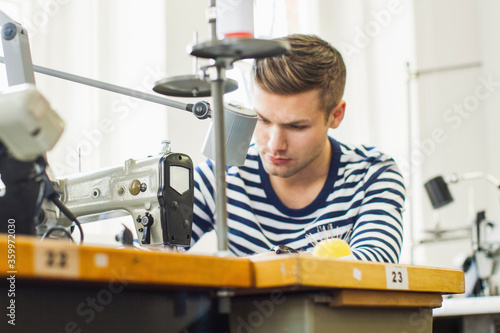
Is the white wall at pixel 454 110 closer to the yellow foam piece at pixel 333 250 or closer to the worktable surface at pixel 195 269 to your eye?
the yellow foam piece at pixel 333 250

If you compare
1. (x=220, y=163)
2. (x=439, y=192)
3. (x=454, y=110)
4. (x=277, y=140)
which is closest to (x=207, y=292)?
(x=220, y=163)

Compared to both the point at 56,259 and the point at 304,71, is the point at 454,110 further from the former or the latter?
the point at 56,259

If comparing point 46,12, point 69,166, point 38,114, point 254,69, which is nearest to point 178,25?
point 46,12

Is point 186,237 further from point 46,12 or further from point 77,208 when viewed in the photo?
point 46,12

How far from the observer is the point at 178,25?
8.37 feet

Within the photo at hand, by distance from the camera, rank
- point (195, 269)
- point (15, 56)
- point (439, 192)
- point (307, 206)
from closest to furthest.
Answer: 1. point (195, 269)
2. point (15, 56)
3. point (307, 206)
4. point (439, 192)

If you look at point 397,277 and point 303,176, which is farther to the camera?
point 303,176

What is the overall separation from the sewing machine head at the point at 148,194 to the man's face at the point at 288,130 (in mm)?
364

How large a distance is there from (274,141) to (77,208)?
527mm

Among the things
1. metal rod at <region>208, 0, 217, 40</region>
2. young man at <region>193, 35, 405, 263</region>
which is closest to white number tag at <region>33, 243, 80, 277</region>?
metal rod at <region>208, 0, 217, 40</region>

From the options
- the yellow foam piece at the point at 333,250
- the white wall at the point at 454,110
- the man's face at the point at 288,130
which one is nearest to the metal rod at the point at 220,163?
the yellow foam piece at the point at 333,250

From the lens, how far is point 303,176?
5.92ft

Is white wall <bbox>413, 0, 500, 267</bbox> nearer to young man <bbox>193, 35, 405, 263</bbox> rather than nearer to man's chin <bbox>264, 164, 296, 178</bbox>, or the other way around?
young man <bbox>193, 35, 405, 263</bbox>

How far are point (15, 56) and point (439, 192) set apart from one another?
217 centimetres
